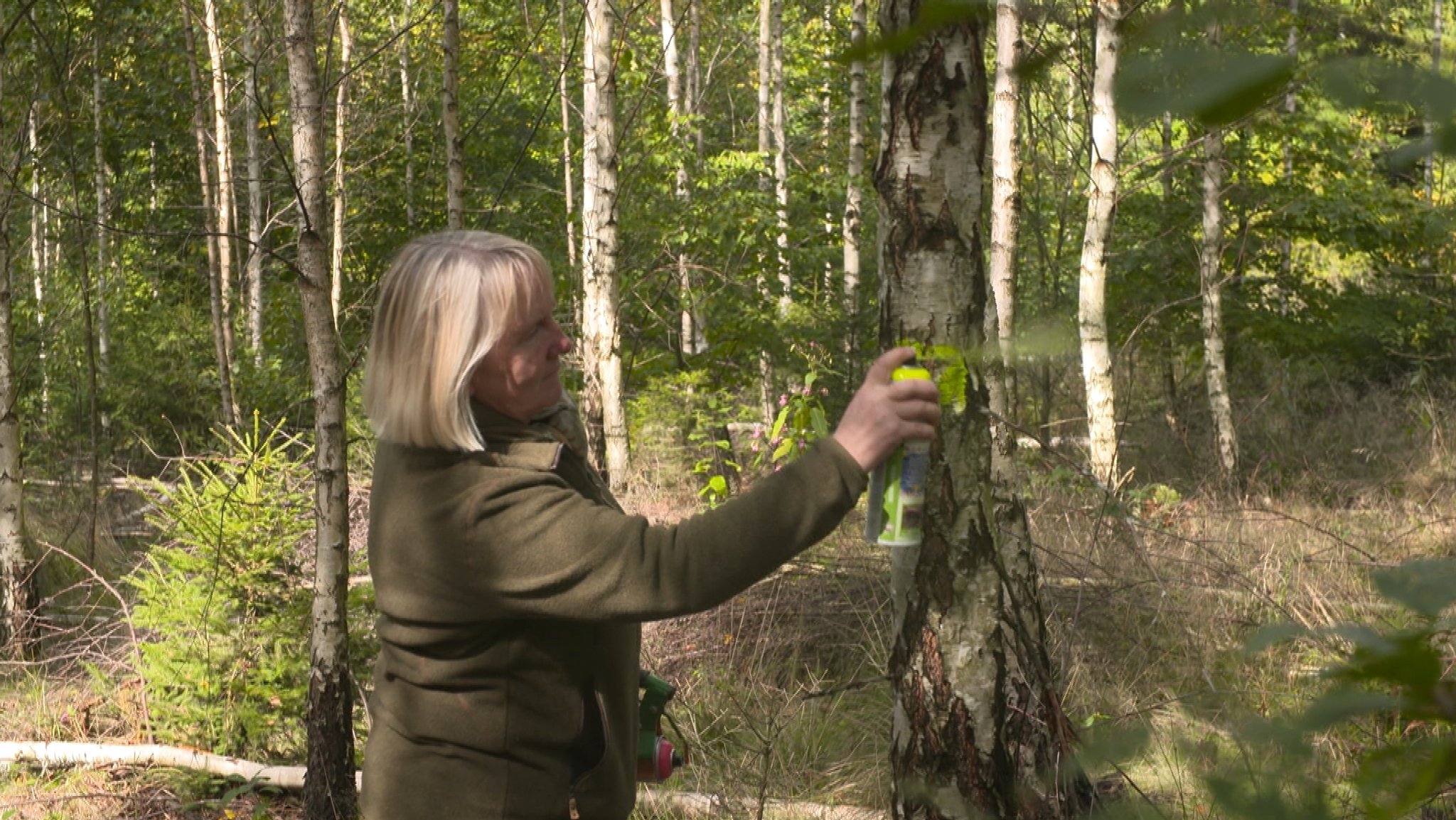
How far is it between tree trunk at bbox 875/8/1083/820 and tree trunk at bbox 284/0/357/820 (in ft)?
7.45

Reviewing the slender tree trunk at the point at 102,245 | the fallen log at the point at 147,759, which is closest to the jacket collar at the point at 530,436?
the fallen log at the point at 147,759

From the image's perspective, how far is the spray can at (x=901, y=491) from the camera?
63.7 inches

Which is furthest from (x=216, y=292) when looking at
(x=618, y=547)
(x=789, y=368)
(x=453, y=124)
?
(x=618, y=547)

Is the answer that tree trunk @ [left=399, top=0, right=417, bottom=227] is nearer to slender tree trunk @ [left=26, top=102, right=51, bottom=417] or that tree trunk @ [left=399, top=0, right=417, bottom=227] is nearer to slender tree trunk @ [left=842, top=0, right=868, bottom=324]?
slender tree trunk @ [left=26, top=102, right=51, bottom=417]

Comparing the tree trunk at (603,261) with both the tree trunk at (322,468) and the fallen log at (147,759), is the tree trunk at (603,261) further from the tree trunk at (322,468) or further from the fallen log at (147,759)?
the tree trunk at (322,468)

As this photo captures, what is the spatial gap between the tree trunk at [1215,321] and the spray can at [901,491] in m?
10.1

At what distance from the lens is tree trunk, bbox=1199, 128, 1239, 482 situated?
11.1 metres

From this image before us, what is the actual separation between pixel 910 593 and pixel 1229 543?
4391 millimetres

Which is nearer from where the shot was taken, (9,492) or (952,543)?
(952,543)

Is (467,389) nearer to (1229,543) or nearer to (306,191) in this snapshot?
(306,191)

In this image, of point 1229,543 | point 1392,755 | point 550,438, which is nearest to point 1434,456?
point 1229,543

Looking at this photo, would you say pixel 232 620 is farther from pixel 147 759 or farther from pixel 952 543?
pixel 952 543

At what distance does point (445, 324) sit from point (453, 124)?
215 inches

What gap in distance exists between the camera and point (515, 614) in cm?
181
